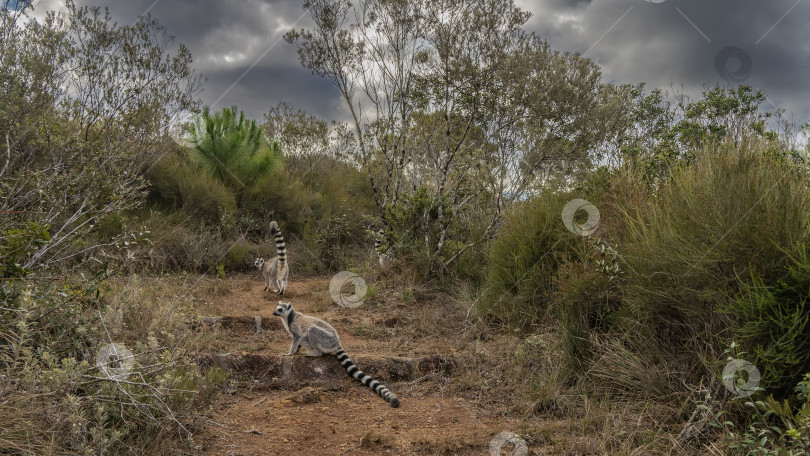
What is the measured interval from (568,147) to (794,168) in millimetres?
8358

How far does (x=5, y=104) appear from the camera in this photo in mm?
8039

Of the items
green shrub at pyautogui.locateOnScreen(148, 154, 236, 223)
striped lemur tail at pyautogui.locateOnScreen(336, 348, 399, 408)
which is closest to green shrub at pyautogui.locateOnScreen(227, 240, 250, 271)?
green shrub at pyautogui.locateOnScreen(148, 154, 236, 223)

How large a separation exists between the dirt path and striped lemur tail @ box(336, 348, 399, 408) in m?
0.07

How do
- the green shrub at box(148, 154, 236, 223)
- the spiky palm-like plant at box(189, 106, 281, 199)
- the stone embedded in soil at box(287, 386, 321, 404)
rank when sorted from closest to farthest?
the stone embedded in soil at box(287, 386, 321, 404)
the green shrub at box(148, 154, 236, 223)
the spiky palm-like plant at box(189, 106, 281, 199)

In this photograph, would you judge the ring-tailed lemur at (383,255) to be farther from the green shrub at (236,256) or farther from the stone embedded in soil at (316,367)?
the stone embedded in soil at (316,367)

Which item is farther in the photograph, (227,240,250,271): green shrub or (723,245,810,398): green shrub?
(227,240,250,271): green shrub

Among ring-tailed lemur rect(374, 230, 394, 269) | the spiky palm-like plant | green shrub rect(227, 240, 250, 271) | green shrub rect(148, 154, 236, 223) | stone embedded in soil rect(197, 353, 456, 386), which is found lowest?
stone embedded in soil rect(197, 353, 456, 386)

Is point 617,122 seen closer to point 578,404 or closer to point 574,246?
point 574,246

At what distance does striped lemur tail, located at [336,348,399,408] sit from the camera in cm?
472

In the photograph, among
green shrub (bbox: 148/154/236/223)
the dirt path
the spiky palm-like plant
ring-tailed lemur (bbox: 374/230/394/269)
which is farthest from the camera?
the spiky palm-like plant

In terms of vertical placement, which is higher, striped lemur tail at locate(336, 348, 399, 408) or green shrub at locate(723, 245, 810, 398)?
green shrub at locate(723, 245, 810, 398)

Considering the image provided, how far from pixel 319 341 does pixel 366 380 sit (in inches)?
27.3

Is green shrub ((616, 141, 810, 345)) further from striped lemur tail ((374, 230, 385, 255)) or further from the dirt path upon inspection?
striped lemur tail ((374, 230, 385, 255))

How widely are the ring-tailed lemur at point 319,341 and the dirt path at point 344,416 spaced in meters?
0.10
